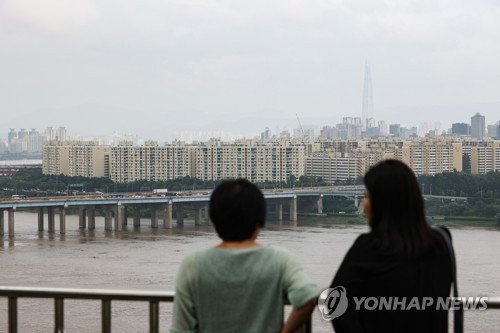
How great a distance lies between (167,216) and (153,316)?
46.4 feet

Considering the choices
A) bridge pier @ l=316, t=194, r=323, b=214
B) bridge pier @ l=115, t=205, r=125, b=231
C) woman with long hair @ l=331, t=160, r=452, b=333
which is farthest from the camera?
bridge pier @ l=316, t=194, r=323, b=214

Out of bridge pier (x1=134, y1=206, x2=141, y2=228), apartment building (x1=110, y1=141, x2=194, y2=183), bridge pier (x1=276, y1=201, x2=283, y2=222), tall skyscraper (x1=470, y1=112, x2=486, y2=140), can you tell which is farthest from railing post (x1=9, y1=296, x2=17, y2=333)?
tall skyscraper (x1=470, y1=112, x2=486, y2=140)

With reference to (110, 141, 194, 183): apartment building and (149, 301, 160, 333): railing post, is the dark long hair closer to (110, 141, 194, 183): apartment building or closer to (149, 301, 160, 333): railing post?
(149, 301, 160, 333): railing post

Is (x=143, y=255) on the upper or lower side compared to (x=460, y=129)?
lower

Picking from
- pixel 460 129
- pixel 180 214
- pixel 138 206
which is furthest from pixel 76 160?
pixel 460 129

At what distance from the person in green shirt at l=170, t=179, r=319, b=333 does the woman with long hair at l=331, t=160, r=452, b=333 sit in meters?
0.04

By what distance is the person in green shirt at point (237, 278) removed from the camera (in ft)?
2.33

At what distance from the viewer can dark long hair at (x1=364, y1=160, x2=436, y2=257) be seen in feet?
2.28

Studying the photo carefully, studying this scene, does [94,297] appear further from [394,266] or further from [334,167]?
[334,167]

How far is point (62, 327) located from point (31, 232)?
12562 millimetres

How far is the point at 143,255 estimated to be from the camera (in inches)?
384

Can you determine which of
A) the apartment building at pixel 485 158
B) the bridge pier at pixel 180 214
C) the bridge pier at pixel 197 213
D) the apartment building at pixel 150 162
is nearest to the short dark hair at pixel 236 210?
the bridge pier at pixel 197 213

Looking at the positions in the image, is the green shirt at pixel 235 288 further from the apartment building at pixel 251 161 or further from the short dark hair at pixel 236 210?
the apartment building at pixel 251 161

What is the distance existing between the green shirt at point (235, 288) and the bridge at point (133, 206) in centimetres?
1253
